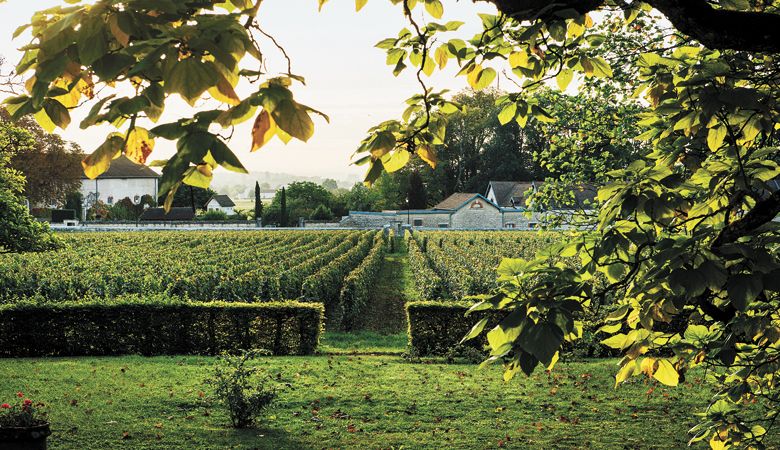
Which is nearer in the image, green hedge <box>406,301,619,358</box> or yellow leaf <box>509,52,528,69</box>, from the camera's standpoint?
yellow leaf <box>509,52,528,69</box>

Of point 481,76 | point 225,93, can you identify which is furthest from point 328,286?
point 225,93

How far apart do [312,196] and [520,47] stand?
301 ft

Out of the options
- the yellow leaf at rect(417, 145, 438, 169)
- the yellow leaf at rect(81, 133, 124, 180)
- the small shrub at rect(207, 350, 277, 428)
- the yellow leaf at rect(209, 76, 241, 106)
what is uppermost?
the yellow leaf at rect(209, 76, 241, 106)

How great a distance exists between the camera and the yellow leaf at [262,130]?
1.92m

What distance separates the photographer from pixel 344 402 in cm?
1132

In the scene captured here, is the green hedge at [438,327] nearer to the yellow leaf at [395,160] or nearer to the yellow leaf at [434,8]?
the yellow leaf at [434,8]

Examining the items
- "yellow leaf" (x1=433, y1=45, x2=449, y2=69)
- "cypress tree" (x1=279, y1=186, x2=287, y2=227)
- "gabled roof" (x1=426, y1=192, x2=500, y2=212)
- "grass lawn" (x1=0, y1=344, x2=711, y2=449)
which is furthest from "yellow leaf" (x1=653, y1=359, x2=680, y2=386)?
"cypress tree" (x1=279, y1=186, x2=287, y2=227)

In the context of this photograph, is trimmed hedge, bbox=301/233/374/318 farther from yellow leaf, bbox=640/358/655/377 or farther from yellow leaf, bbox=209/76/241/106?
yellow leaf, bbox=209/76/241/106

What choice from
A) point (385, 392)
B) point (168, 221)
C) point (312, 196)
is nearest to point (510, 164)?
point (312, 196)

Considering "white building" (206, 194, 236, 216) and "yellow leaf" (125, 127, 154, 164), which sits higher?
"white building" (206, 194, 236, 216)

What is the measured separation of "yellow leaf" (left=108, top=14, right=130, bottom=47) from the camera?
5.49 ft

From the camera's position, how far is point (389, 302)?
86.7ft

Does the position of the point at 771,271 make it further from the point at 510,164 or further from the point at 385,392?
the point at 510,164

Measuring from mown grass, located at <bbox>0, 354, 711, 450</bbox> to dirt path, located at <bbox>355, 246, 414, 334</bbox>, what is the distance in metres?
6.94
